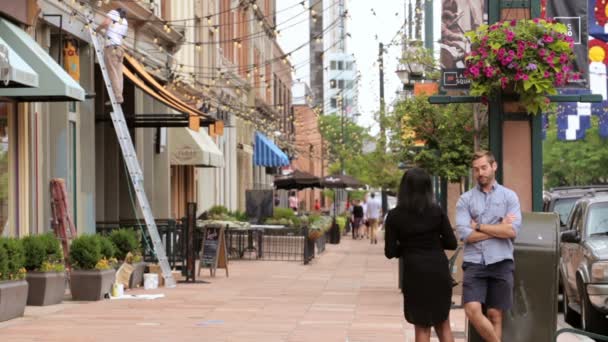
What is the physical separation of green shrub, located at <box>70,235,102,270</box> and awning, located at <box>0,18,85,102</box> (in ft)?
7.16

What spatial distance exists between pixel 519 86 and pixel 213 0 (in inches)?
1183

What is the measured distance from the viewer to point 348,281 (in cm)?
2566

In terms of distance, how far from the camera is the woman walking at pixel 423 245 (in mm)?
10180

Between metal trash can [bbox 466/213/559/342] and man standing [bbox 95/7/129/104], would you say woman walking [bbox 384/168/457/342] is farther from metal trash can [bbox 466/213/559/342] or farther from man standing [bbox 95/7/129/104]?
man standing [bbox 95/7/129/104]

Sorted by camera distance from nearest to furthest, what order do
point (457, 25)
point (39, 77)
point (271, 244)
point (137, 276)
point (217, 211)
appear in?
point (457, 25) → point (39, 77) → point (137, 276) → point (271, 244) → point (217, 211)

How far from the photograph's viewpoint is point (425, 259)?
1020 cm

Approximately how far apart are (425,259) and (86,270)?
1001cm

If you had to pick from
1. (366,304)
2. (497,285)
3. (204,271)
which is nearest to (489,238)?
(497,285)

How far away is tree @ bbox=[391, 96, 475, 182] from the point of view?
2350 cm

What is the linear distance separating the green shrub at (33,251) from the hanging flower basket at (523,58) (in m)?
7.26

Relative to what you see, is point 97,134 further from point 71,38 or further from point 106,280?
point 106,280

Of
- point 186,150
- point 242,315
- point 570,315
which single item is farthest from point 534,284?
point 186,150

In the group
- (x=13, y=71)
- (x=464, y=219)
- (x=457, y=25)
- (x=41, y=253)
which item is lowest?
(x=41, y=253)

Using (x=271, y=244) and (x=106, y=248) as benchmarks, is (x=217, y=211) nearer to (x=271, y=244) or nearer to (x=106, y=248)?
(x=271, y=244)
